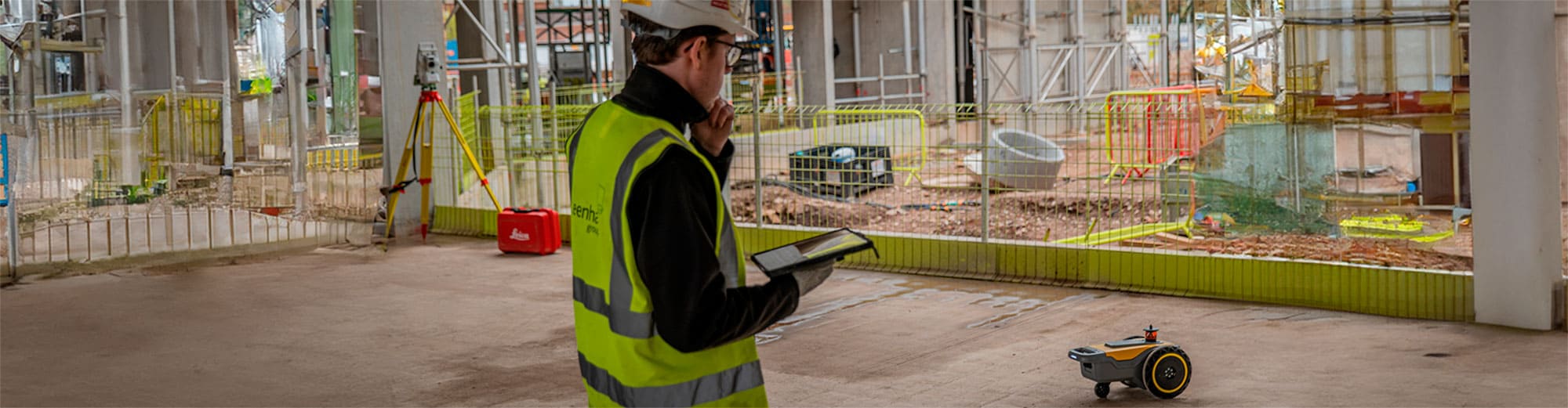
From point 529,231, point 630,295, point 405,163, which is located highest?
point 405,163

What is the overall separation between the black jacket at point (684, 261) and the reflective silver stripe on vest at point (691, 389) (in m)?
0.13

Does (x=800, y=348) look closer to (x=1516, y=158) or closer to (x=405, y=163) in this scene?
(x=1516, y=158)

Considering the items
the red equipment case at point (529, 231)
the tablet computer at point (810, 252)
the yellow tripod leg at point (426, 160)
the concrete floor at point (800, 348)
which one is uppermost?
the yellow tripod leg at point (426, 160)

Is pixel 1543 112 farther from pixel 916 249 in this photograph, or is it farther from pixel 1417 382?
pixel 916 249

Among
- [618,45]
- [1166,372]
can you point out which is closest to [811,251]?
[1166,372]

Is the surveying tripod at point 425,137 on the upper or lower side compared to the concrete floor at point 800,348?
upper

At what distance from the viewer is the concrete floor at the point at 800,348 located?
6090 mm

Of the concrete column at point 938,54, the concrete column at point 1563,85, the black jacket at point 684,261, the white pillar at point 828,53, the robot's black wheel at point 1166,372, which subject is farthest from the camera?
the concrete column at point 938,54

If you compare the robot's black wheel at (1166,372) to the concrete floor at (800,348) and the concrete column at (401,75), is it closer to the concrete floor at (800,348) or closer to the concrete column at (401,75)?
the concrete floor at (800,348)

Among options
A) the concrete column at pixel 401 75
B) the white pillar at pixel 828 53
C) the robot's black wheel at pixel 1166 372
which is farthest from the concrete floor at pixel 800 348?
the white pillar at pixel 828 53

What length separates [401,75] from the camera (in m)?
12.7

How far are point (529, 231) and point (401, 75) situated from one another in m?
2.60

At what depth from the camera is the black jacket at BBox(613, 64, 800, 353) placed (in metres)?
2.15

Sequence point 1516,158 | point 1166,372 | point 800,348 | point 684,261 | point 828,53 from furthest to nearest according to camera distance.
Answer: point 828,53, point 800,348, point 1516,158, point 1166,372, point 684,261
